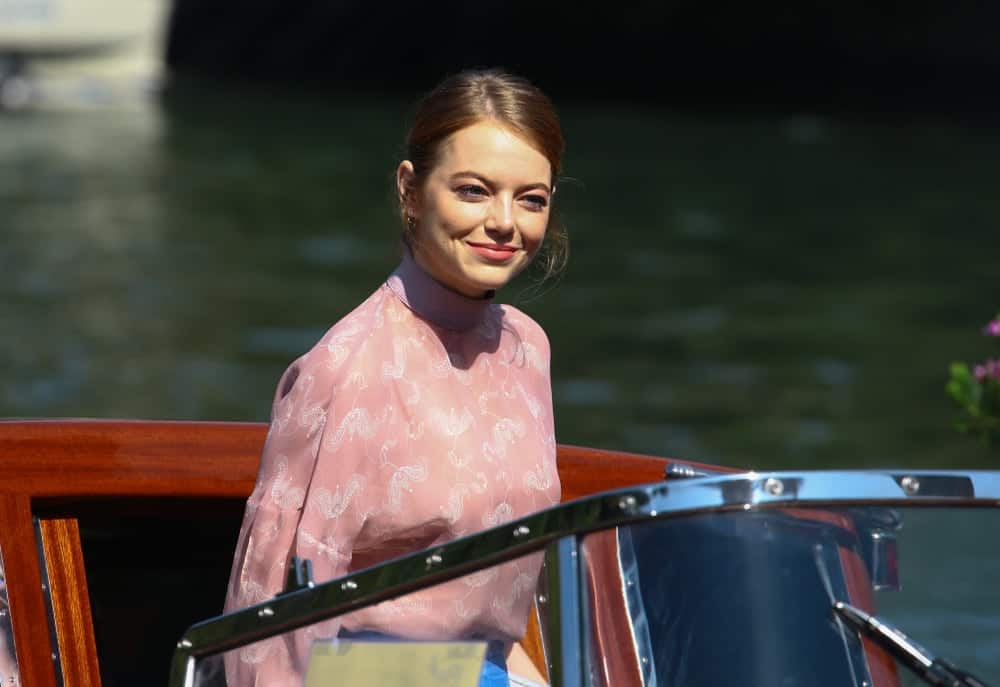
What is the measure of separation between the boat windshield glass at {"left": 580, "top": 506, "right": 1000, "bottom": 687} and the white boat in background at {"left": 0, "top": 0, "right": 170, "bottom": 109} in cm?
2000

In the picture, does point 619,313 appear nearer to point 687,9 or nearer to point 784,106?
point 784,106

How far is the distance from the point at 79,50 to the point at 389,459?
20513 mm

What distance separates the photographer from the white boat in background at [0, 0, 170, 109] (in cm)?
2114

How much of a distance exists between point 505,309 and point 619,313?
30.7ft

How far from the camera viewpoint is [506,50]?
25.1 metres

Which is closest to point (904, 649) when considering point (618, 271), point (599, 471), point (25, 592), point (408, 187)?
point (408, 187)

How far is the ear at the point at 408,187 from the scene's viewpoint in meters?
2.17

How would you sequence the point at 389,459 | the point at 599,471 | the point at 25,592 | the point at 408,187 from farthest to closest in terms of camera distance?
the point at 599,471 → the point at 25,592 → the point at 408,187 → the point at 389,459

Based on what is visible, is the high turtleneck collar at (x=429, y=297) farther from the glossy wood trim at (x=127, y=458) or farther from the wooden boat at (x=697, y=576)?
the glossy wood trim at (x=127, y=458)

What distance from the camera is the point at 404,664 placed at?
185 centimetres

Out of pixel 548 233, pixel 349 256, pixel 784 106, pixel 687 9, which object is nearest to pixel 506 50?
pixel 687 9

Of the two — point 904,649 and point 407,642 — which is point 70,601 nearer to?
point 407,642

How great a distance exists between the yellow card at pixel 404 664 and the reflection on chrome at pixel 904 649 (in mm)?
375

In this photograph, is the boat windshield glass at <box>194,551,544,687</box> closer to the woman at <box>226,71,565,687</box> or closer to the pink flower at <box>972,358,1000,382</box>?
the woman at <box>226,71,565,687</box>
